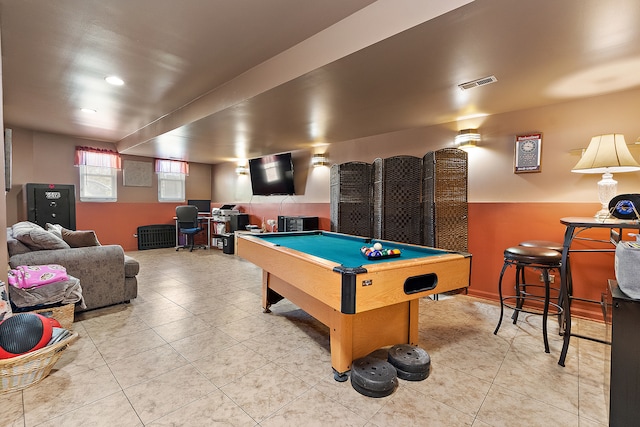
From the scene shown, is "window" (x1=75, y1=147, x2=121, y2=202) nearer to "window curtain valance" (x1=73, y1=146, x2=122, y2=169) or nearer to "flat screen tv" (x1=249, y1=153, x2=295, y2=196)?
"window curtain valance" (x1=73, y1=146, x2=122, y2=169)

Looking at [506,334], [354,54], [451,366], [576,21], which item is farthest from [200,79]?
[506,334]

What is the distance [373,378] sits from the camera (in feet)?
5.68

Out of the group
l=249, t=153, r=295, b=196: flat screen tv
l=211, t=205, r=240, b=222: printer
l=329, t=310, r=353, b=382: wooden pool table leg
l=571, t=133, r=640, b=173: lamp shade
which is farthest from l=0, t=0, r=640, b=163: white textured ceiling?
l=211, t=205, r=240, b=222: printer

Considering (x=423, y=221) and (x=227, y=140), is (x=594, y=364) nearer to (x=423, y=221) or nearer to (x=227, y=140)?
(x=423, y=221)

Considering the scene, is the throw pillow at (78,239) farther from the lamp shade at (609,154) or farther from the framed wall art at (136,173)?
the lamp shade at (609,154)

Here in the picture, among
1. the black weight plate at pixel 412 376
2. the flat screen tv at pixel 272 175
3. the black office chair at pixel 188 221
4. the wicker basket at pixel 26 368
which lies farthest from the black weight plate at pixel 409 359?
the black office chair at pixel 188 221

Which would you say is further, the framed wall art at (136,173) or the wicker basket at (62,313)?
the framed wall art at (136,173)

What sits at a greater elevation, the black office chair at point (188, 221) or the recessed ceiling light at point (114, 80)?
the recessed ceiling light at point (114, 80)

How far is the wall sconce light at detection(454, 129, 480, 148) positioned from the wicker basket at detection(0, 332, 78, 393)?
427 cm

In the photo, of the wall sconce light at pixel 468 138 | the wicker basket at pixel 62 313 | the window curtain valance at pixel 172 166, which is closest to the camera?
the wicker basket at pixel 62 313

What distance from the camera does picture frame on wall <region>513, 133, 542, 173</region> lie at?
3.17m

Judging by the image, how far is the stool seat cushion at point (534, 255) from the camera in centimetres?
229

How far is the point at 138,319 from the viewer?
2.86 meters

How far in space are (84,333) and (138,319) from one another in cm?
42
